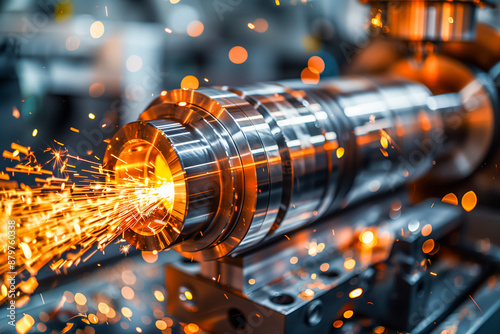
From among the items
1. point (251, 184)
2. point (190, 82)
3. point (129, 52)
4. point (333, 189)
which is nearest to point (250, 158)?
point (251, 184)

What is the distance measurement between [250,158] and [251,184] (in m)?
0.03

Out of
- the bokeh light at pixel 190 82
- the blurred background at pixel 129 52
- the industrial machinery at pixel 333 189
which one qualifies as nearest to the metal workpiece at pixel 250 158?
the industrial machinery at pixel 333 189

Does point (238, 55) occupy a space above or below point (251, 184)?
below

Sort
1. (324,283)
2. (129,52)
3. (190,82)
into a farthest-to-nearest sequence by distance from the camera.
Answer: (190,82), (129,52), (324,283)

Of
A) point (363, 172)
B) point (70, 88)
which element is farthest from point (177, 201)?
point (70, 88)

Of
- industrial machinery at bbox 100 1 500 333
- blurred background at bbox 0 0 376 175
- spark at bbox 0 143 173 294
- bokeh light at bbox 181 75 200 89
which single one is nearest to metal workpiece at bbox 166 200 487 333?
industrial machinery at bbox 100 1 500 333

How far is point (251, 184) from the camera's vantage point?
541mm

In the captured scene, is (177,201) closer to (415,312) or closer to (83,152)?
(415,312)

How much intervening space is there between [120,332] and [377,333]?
34 cm

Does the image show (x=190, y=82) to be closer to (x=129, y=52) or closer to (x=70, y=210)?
(x=129, y=52)

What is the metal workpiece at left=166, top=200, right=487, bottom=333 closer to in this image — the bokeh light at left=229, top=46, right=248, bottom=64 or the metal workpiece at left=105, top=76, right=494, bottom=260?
the metal workpiece at left=105, top=76, right=494, bottom=260

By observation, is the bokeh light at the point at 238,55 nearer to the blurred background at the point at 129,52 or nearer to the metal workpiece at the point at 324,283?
the blurred background at the point at 129,52

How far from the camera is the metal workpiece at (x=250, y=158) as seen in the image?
512mm

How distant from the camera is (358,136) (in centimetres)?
71
